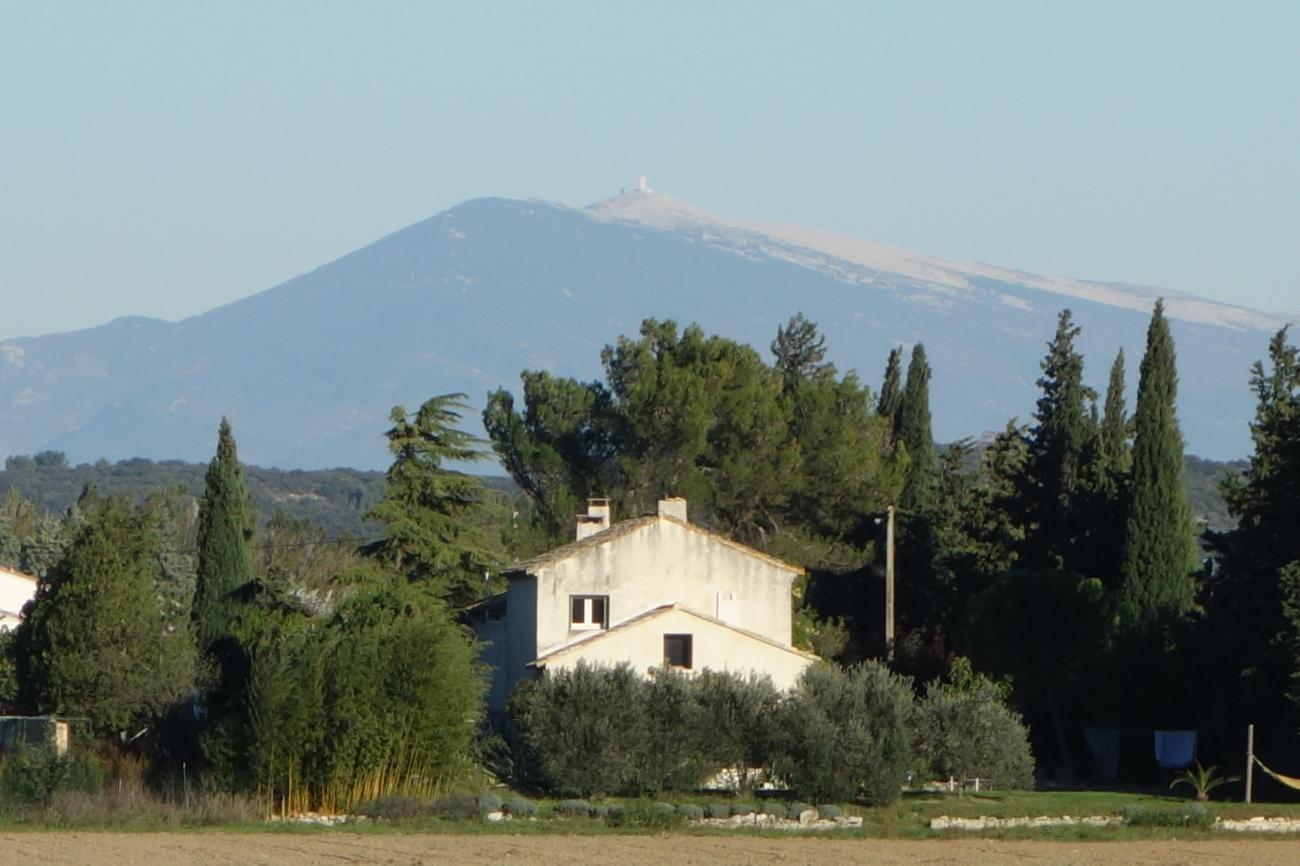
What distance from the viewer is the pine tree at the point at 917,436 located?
69875 millimetres

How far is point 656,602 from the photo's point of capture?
51.6m

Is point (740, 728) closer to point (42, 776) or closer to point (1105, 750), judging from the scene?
point (1105, 750)

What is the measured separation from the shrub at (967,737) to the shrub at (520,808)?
9614mm

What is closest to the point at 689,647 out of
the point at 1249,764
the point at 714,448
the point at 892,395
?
the point at 1249,764

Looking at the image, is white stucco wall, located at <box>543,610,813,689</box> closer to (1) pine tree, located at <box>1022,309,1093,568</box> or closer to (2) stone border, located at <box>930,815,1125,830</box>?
(2) stone border, located at <box>930,815,1125,830</box>

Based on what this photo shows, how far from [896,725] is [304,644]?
11242 mm

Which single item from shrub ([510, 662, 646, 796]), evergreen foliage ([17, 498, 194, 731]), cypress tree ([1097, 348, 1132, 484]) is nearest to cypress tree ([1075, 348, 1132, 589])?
cypress tree ([1097, 348, 1132, 484])

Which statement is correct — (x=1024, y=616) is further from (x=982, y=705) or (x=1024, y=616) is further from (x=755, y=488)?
(x=755, y=488)

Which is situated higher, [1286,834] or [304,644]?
[304,644]

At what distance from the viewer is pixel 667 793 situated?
137 feet

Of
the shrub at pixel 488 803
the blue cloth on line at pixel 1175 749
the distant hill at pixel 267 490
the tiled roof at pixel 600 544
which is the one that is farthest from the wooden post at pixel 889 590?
the distant hill at pixel 267 490

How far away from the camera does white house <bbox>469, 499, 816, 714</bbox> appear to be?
47812mm

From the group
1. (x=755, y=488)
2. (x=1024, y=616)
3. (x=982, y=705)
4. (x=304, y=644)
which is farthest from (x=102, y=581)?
(x=755, y=488)

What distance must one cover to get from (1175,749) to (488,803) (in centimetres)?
1873
